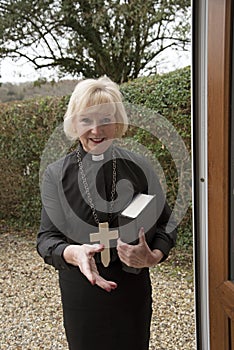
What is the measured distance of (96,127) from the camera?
1.37m

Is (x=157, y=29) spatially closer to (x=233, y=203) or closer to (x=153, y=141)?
(x=153, y=141)

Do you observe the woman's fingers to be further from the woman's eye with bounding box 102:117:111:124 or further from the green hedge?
the green hedge

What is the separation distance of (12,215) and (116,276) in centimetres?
284

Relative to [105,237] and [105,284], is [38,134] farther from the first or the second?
A: [105,284]

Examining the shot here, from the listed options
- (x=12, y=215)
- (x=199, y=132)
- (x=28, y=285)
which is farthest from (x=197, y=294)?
(x=12, y=215)

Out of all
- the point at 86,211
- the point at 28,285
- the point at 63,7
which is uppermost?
the point at 63,7

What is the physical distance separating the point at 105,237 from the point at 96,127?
1.08 feet

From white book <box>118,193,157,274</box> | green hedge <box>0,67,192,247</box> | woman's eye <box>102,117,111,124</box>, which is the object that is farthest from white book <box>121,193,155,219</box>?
green hedge <box>0,67,192,247</box>

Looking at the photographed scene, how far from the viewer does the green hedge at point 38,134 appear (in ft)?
10.0

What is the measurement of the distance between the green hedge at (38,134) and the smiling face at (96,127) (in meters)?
1.63

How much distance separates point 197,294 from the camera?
1378 mm

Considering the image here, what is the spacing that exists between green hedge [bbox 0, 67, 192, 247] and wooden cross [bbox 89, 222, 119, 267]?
1.66 meters

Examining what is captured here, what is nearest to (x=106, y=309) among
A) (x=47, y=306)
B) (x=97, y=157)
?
(x=97, y=157)

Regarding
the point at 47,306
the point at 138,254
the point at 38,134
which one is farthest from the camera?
the point at 38,134
